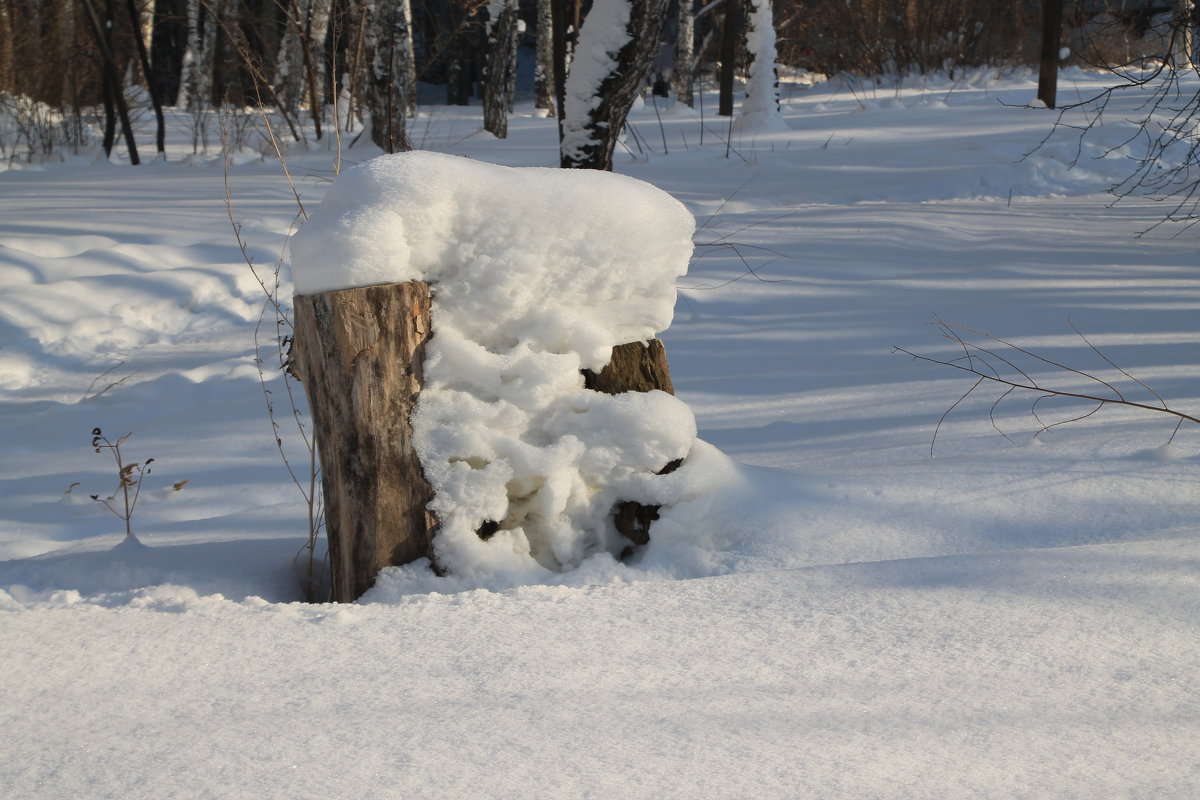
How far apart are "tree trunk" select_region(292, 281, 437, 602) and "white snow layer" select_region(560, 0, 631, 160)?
3.57m

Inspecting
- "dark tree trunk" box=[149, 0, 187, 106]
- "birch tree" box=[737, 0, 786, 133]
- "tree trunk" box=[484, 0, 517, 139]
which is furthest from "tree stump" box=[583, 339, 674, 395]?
"dark tree trunk" box=[149, 0, 187, 106]

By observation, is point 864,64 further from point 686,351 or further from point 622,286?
point 622,286

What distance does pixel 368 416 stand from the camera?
197 centimetres

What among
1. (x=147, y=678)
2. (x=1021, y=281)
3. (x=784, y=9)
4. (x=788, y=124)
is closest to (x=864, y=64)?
(x=784, y=9)

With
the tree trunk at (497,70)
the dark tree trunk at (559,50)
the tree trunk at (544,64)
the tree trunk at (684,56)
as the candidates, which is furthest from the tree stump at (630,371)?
the tree trunk at (684,56)

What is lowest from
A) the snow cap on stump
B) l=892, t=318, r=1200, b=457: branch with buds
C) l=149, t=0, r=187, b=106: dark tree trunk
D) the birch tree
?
l=892, t=318, r=1200, b=457: branch with buds

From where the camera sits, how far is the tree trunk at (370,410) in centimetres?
194

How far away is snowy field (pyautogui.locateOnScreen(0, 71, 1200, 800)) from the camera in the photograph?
50.0 inches

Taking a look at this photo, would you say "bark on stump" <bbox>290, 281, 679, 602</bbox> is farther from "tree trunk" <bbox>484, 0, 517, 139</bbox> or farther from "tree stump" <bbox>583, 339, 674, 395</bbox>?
"tree trunk" <bbox>484, 0, 517, 139</bbox>

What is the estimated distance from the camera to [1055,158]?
Answer: 7.90m

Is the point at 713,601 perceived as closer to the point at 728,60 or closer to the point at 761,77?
the point at 761,77

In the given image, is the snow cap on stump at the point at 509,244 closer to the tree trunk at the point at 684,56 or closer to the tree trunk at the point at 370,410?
the tree trunk at the point at 370,410

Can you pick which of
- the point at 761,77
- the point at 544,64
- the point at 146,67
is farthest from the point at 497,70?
the point at 544,64

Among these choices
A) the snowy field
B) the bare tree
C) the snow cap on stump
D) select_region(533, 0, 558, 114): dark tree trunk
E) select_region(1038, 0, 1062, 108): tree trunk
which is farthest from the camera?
select_region(533, 0, 558, 114): dark tree trunk
